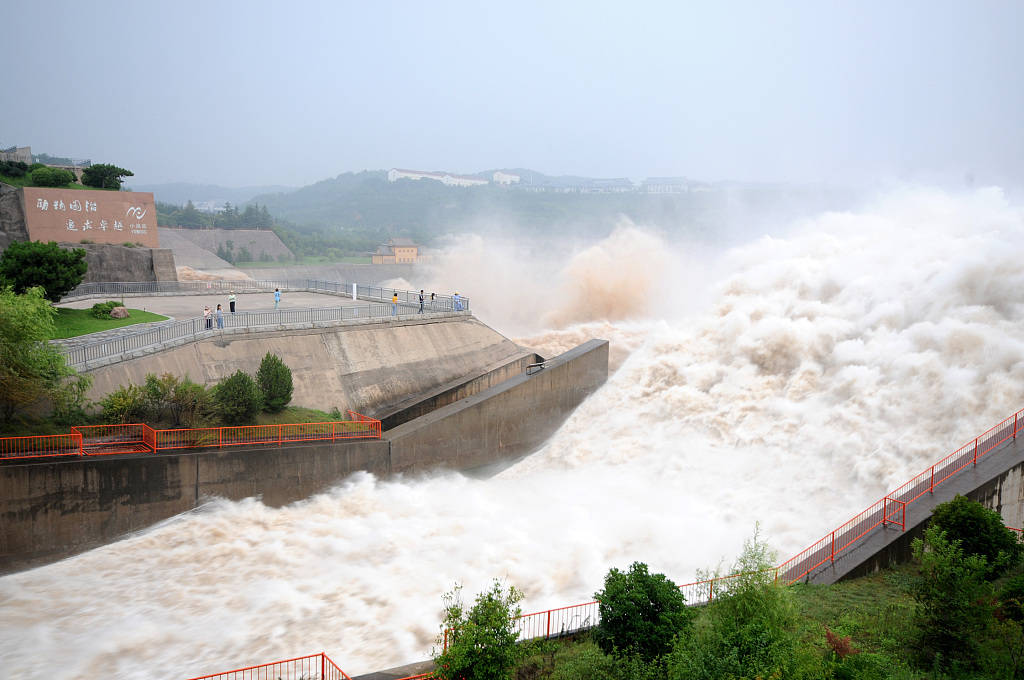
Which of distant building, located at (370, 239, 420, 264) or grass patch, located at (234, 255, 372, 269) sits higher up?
distant building, located at (370, 239, 420, 264)

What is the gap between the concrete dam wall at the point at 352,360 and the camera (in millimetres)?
23312

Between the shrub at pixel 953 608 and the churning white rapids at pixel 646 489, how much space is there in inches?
281

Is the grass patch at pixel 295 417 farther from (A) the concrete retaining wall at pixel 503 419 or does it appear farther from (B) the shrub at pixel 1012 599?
(B) the shrub at pixel 1012 599

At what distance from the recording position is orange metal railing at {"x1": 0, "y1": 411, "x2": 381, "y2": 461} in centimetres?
1832

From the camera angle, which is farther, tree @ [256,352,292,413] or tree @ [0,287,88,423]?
tree @ [256,352,292,413]

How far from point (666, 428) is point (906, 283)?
10.8 meters

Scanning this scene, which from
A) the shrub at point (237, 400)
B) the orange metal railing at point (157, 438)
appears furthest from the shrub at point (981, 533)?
the shrub at point (237, 400)

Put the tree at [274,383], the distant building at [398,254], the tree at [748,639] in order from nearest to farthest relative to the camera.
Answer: the tree at [748,639] < the tree at [274,383] < the distant building at [398,254]

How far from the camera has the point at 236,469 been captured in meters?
20.9

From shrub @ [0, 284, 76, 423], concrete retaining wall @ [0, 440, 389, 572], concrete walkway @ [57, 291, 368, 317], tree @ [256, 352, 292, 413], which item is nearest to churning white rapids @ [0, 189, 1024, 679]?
concrete retaining wall @ [0, 440, 389, 572]

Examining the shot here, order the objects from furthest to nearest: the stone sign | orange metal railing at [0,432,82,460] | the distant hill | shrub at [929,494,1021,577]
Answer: the distant hill
the stone sign
orange metal railing at [0,432,82,460]
shrub at [929,494,1021,577]

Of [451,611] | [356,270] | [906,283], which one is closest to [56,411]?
[451,611]

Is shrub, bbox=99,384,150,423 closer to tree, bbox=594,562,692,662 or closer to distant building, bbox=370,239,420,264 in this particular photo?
tree, bbox=594,562,692,662

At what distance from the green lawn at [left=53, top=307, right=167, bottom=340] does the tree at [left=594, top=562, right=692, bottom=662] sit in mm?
21344
